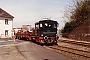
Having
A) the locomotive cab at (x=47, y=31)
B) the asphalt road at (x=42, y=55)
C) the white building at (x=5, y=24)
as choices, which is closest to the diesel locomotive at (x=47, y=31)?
the locomotive cab at (x=47, y=31)

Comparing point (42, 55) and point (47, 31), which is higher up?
point (47, 31)

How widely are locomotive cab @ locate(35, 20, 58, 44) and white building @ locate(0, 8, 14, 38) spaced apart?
26658mm

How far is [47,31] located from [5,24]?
2892cm

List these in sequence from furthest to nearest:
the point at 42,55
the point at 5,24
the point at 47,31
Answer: the point at 5,24
the point at 47,31
the point at 42,55

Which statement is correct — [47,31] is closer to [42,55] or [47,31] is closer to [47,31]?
[47,31]

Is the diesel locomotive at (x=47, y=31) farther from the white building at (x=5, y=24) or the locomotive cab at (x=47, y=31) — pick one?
the white building at (x=5, y=24)

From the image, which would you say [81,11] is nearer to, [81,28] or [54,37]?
[81,28]

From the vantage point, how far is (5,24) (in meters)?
50.1

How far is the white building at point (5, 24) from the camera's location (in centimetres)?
4912

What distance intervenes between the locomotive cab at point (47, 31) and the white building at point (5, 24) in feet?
87.5

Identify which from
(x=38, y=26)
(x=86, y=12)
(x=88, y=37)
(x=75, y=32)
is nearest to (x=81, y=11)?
(x=86, y=12)

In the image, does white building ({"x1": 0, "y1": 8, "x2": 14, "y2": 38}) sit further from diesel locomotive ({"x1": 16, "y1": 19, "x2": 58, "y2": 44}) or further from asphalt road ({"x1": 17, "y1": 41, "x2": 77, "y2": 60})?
asphalt road ({"x1": 17, "y1": 41, "x2": 77, "y2": 60})

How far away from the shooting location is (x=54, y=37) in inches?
Answer: 919

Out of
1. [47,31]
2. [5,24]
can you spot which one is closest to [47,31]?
[47,31]
